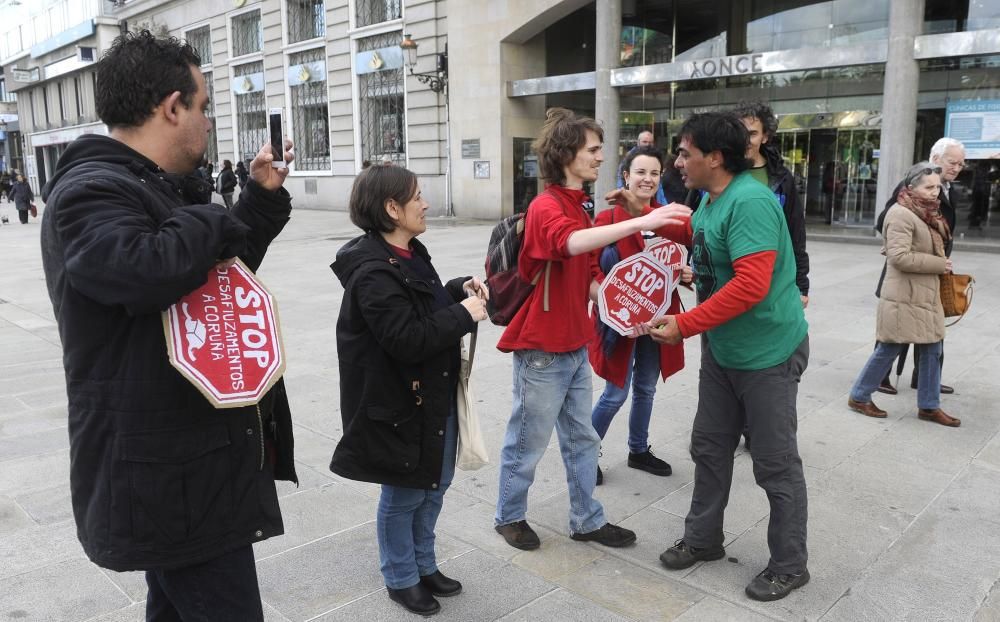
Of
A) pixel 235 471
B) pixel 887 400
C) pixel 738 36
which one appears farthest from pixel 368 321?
pixel 738 36

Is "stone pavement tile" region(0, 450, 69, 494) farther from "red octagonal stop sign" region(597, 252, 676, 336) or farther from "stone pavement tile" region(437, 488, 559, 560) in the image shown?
"red octagonal stop sign" region(597, 252, 676, 336)

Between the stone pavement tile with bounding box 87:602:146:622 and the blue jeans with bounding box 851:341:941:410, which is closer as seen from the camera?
the stone pavement tile with bounding box 87:602:146:622

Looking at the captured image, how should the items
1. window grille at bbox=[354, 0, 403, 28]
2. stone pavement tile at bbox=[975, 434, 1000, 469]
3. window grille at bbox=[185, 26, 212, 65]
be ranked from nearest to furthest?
stone pavement tile at bbox=[975, 434, 1000, 469]
window grille at bbox=[354, 0, 403, 28]
window grille at bbox=[185, 26, 212, 65]

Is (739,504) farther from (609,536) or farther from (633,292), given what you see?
(633,292)

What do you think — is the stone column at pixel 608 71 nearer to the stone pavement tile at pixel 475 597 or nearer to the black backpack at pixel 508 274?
the black backpack at pixel 508 274

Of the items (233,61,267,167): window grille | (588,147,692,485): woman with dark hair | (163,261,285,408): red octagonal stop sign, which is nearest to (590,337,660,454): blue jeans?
(588,147,692,485): woman with dark hair

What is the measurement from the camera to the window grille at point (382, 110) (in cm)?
2317

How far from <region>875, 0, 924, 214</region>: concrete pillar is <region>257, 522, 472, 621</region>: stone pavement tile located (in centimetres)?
1355

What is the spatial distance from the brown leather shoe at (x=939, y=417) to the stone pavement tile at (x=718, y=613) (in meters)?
2.87

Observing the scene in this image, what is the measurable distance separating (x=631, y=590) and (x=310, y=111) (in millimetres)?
25787

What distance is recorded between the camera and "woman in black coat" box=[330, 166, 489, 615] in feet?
8.73

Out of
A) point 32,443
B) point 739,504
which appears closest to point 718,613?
point 739,504

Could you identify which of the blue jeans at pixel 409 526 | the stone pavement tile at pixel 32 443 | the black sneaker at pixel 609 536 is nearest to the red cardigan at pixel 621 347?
the black sneaker at pixel 609 536

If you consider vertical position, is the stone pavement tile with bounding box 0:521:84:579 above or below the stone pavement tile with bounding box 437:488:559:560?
above
